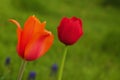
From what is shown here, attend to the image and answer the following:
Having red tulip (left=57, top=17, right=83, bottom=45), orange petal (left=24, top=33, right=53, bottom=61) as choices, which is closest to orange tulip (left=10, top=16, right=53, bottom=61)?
orange petal (left=24, top=33, right=53, bottom=61)

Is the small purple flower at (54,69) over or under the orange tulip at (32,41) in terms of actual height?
over

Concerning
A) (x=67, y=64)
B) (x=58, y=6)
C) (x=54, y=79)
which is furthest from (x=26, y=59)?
(x=58, y=6)

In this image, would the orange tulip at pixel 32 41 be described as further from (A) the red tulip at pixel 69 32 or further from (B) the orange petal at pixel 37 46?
(A) the red tulip at pixel 69 32

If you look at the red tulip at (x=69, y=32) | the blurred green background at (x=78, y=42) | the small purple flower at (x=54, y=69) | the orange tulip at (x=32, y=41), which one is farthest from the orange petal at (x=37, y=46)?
the small purple flower at (x=54, y=69)

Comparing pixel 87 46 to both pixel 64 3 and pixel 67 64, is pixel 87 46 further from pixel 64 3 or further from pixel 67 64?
pixel 64 3

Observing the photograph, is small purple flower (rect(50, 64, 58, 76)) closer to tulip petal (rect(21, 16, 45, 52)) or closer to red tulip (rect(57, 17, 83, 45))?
red tulip (rect(57, 17, 83, 45))

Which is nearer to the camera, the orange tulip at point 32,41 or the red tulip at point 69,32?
the orange tulip at point 32,41

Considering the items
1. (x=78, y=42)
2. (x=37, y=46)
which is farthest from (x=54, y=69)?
(x=37, y=46)

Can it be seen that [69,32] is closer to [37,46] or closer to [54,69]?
[37,46]
